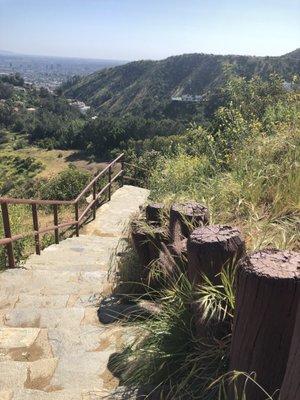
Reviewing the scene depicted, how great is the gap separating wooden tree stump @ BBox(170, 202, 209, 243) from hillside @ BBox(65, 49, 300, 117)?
88.8 meters

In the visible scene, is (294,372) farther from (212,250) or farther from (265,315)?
(212,250)

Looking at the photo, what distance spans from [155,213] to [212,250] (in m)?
1.73

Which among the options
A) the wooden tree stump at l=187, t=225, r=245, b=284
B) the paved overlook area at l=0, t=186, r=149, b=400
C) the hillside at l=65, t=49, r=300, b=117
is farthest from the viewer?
the hillside at l=65, t=49, r=300, b=117

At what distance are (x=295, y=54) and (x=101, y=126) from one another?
190ft

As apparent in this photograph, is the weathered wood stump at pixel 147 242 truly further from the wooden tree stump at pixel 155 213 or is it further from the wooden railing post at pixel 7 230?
the wooden railing post at pixel 7 230

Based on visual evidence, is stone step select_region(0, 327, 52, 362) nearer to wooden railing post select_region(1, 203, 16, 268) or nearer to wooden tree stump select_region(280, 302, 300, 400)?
wooden railing post select_region(1, 203, 16, 268)

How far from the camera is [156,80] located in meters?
124

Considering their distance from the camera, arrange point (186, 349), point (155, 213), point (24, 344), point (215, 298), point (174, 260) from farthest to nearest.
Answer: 1. point (155, 213)
2. point (24, 344)
3. point (174, 260)
4. point (186, 349)
5. point (215, 298)

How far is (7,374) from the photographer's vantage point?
110 inches

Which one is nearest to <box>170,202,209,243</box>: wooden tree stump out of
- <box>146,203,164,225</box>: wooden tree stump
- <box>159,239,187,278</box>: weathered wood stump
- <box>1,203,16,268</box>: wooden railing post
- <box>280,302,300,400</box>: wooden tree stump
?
<box>159,239,187,278</box>: weathered wood stump

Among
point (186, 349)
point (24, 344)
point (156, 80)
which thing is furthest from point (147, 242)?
point (156, 80)

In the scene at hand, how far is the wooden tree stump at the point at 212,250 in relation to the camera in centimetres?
224

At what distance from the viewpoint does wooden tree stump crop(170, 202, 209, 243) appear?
320 centimetres

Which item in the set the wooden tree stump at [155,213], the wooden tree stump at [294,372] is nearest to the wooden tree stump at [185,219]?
the wooden tree stump at [155,213]
